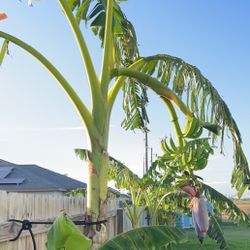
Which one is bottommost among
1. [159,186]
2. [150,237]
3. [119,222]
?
[119,222]

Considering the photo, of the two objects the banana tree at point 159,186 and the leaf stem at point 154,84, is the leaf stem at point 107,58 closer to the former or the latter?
the leaf stem at point 154,84

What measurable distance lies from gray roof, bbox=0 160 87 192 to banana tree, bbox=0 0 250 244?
11.0 m

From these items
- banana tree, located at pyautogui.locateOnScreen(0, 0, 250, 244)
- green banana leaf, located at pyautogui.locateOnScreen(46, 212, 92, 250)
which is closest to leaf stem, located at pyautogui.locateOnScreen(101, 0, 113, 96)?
banana tree, located at pyautogui.locateOnScreen(0, 0, 250, 244)

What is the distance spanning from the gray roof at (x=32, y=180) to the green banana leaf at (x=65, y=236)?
14.5 m

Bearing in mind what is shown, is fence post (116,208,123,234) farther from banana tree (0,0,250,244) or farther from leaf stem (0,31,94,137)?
leaf stem (0,31,94,137)

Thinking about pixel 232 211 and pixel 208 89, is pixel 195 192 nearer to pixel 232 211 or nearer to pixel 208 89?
pixel 208 89

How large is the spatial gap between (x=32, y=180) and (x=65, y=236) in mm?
15796

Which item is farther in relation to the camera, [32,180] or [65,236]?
[32,180]

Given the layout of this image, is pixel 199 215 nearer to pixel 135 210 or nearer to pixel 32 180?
pixel 135 210

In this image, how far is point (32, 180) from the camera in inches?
669

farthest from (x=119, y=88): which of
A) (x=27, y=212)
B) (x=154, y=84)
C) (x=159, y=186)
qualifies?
(x=159, y=186)

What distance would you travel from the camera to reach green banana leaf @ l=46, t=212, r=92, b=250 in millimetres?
1603

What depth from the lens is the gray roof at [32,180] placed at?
1619cm

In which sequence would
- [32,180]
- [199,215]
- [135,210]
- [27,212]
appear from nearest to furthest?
[199,215] < [27,212] < [135,210] < [32,180]
